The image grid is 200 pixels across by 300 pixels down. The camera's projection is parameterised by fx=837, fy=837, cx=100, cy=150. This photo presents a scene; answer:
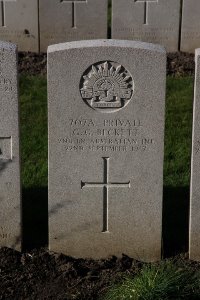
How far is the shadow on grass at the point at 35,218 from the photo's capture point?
6371mm

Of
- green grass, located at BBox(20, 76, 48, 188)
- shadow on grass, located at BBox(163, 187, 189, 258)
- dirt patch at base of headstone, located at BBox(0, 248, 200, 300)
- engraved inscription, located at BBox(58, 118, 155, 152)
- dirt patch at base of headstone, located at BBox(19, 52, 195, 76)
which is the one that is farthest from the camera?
dirt patch at base of headstone, located at BBox(19, 52, 195, 76)

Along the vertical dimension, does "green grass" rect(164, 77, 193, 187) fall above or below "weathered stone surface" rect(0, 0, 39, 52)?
below

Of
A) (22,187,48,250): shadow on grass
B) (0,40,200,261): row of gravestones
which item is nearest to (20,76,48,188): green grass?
(22,187,48,250): shadow on grass

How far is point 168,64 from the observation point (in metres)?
10.4

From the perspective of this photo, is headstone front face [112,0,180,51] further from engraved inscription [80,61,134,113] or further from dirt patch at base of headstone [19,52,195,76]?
engraved inscription [80,61,134,113]

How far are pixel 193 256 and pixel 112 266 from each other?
606mm

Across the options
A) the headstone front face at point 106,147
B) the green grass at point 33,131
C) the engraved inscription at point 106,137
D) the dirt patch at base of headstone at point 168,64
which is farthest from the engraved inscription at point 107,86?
the dirt patch at base of headstone at point 168,64

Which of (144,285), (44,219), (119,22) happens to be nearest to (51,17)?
(119,22)

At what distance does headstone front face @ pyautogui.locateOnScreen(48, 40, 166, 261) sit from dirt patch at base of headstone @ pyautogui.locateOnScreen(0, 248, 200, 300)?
0.41ft

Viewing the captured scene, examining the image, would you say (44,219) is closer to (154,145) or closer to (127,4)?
(154,145)

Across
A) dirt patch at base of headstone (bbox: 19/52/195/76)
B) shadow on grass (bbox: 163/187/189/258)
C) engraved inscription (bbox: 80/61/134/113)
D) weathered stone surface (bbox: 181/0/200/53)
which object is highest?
weathered stone surface (bbox: 181/0/200/53)

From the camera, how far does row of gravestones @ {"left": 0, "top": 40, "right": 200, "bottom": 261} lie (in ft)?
18.7

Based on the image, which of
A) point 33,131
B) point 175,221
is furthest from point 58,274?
point 33,131

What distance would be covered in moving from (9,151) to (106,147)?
2.28 ft
